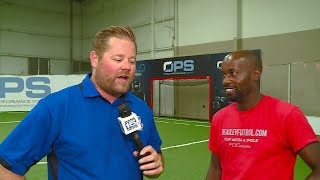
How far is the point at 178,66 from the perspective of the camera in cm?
1400

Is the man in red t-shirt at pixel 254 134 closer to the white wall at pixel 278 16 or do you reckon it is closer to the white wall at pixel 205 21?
the white wall at pixel 278 16

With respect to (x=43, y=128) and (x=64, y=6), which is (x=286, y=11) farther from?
(x=64, y=6)

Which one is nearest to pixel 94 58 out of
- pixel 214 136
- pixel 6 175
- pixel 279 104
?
pixel 6 175

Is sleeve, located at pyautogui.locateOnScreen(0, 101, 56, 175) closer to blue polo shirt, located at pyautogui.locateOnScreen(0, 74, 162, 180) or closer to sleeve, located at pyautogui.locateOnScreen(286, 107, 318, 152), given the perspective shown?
blue polo shirt, located at pyautogui.locateOnScreen(0, 74, 162, 180)

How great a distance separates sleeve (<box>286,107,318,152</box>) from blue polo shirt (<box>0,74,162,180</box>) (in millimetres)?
1028

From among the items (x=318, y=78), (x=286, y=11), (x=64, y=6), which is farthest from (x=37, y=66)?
(x=318, y=78)

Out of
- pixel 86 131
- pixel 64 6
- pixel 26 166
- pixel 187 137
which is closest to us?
pixel 26 166

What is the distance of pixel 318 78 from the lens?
1106cm

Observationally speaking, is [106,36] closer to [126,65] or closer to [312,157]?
[126,65]

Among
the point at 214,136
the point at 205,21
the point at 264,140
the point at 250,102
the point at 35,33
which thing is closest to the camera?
the point at 264,140

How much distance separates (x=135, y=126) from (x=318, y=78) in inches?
418

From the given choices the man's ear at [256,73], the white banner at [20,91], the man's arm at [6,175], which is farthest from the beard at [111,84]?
the white banner at [20,91]

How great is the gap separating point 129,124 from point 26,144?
1.71 feet

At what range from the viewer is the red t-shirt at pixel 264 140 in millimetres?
2250
